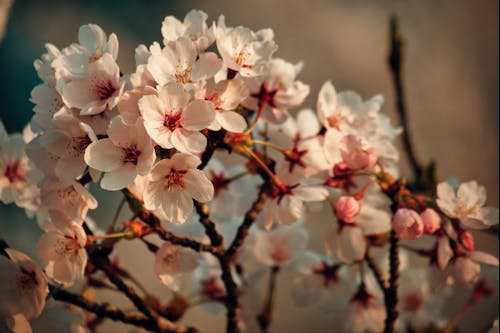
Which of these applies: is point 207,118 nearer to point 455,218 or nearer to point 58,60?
Answer: point 58,60

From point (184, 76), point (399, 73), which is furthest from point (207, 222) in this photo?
point (399, 73)

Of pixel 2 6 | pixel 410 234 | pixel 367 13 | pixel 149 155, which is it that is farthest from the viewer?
pixel 367 13

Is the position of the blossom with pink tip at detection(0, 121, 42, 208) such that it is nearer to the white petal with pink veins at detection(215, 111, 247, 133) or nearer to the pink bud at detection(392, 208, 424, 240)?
the white petal with pink veins at detection(215, 111, 247, 133)

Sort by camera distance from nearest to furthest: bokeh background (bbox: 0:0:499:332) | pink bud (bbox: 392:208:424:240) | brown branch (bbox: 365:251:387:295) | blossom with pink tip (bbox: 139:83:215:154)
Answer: blossom with pink tip (bbox: 139:83:215:154) → pink bud (bbox: 392:208:424:240) → brown branch (bbox: 365:251:387:295) → bokeh background (bbox: 0:0:499:332)

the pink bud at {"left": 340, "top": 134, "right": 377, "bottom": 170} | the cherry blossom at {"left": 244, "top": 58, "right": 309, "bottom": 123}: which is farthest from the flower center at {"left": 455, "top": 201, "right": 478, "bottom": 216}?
the cherry blossom at {"left": 244, "top": 58, "right": 309, "bottom": 123}

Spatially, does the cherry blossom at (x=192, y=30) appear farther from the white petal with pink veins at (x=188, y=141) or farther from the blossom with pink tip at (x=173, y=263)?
the blossom with pink tip at (x=173, y=263)

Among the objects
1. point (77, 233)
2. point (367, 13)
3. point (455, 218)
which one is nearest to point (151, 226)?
point (77, 233)
